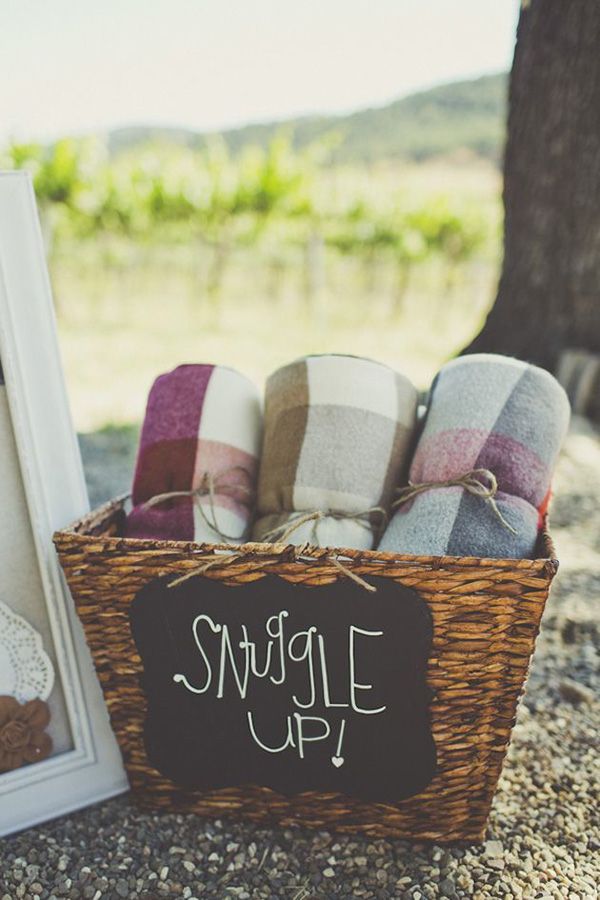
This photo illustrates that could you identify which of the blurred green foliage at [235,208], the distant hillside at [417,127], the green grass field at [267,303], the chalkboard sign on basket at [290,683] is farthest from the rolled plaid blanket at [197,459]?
the distant hillside at [417,127]

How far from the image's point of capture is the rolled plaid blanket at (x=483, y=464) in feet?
3.92

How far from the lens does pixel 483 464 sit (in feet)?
4.15

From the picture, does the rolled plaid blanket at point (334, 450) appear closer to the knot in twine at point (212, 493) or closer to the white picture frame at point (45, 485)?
the knot in twine at point (212, 493)

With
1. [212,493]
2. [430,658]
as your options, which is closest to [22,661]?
[212,493]

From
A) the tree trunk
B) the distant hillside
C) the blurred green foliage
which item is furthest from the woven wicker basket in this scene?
the distant hillside

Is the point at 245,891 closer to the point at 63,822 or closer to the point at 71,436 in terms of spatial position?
the point at 63,822

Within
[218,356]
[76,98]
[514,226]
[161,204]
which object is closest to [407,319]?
[161,204]

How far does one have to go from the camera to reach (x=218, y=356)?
28.5ft

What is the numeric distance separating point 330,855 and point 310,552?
23.1 inches

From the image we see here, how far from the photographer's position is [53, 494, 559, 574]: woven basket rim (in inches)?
40.4

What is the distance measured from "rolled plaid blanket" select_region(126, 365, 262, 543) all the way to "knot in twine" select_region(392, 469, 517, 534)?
1.06 ft

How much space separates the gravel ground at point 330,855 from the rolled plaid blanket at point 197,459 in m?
0.54

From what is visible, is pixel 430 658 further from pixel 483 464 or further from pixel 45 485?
pixel 45 485

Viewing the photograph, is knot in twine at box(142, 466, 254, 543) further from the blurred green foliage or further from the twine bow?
the blurred green foliage
